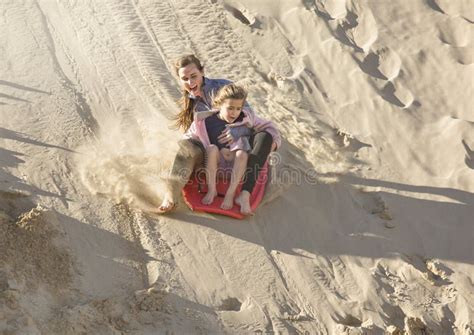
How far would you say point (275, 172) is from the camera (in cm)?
501

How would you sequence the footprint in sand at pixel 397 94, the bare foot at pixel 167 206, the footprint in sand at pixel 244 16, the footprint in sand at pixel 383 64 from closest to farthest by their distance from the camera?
1. the bare foot at pixel 167 206
2. the footprint in sand at pixel 397 94
3. the footprint in sand at pixel 383 64
4. the footprint in sand at pixel 244 16

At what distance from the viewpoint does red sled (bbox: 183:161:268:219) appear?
4.63m

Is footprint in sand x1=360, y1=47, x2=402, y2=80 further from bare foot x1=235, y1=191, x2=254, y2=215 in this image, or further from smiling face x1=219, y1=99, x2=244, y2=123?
bare foot x1=235, y1=191, x2=254, y2=215

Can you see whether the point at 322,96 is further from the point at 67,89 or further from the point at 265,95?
the point at 67,89

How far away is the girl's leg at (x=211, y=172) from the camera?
4.62 meters

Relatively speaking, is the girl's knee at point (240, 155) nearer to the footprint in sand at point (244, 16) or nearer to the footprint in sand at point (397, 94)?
the footprint in sand at point (397, 94)

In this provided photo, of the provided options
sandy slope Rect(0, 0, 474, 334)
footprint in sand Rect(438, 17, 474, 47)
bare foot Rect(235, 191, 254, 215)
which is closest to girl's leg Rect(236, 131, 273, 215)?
bare foot Rect(235, 191, 254, 215)

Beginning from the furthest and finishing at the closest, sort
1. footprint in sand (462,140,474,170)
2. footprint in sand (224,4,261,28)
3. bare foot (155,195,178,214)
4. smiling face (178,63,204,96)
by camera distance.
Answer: footprint in sand (224,4,261,28) < footprint in sand (462,140,474,170) < smiling face (178,63,204,96) < bare foot (155,195,178,214)

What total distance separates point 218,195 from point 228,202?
13 cm

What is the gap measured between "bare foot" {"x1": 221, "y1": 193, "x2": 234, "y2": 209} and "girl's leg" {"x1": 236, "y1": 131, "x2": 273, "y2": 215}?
43mm

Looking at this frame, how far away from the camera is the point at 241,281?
4309 millimetres

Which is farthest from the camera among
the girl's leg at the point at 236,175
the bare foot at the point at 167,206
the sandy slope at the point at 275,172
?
the girl's leg at the point at 236,175

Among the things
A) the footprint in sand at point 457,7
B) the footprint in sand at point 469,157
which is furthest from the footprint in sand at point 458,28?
the footprint in sand at point 469,157

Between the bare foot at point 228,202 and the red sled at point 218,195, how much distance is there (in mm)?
19
